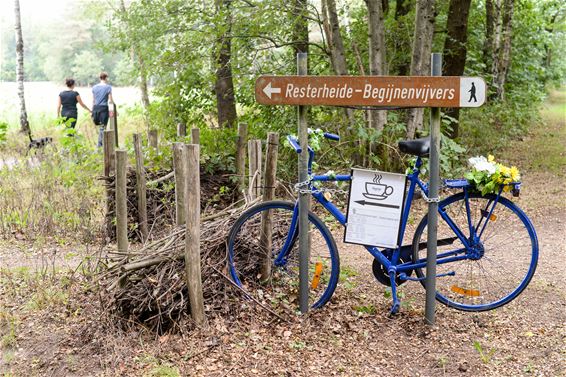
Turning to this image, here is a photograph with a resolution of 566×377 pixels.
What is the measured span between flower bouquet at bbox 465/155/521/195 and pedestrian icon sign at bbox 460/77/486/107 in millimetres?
494

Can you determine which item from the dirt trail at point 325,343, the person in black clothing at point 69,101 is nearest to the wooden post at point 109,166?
the dirt trail at point 325,343

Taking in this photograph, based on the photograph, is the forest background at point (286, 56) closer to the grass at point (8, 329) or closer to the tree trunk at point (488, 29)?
the tree trunk at point (488, 29)

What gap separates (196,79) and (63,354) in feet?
23.1

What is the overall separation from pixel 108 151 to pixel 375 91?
3684mm

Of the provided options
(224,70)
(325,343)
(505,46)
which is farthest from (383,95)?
(505,46)

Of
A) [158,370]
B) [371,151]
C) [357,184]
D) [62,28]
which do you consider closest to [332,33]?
[371,151]

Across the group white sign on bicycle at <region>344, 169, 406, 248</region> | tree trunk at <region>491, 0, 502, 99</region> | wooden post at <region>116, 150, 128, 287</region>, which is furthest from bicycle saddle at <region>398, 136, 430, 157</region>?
tree trunk at <region>491, 0, 502, 99</region>

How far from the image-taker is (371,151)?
8906 mm

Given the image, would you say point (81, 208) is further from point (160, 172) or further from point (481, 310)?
point (481, 310)

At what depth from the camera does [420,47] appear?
30.2 feet

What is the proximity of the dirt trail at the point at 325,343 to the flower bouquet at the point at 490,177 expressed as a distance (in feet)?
3.46

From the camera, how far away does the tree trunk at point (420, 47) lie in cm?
905

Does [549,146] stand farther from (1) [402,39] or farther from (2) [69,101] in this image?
(2) [69,101]

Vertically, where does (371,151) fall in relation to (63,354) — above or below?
above
